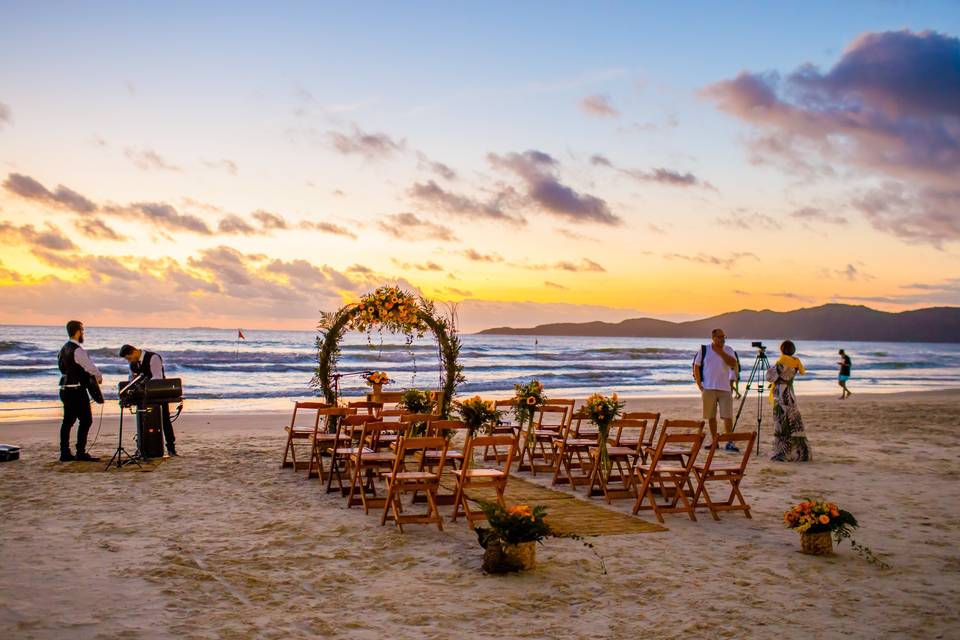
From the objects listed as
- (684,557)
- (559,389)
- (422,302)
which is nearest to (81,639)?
(684,557)

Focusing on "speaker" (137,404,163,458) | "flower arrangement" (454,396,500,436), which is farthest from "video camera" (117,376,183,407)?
"flower arrangement" (454,396,500,436)

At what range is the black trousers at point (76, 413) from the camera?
407 inches

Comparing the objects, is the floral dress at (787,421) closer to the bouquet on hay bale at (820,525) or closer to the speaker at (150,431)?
the bouquet on hay bale at (820,525)

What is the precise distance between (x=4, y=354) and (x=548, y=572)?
41831 millimetres

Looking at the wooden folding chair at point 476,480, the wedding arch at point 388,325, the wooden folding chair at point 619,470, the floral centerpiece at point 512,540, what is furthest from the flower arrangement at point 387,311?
the floral centerpiece at point 512,540

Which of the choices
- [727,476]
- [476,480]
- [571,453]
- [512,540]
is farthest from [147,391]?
[727,476]

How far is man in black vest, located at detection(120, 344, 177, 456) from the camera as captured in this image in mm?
10891

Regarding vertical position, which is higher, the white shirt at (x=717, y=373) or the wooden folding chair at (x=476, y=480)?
the white shirt at (x=717, y=373)

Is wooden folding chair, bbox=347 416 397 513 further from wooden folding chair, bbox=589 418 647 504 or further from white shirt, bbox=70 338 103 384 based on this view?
white shirt, bbox=70 338 103 384

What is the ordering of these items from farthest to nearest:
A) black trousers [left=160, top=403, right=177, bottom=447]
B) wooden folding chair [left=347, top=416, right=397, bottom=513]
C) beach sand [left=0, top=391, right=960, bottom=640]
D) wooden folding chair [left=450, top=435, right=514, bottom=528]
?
black trousers [left=160, top=403, right=177, bottom=447] < wooden folding chair [left=347, top=416, right=397, bottom=513] < wooden folding chair [left=450, top=435, right=514, bottom=528] < beach sand [left=0, top=391, right=960, bottom=640]

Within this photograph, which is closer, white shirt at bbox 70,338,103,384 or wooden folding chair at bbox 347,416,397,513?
wooden folding chair at bbox 347,416,397,513

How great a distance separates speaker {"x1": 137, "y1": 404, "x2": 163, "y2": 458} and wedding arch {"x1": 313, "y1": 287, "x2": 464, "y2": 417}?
2.21m

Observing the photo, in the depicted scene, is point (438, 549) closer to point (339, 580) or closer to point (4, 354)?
point (339, 580)

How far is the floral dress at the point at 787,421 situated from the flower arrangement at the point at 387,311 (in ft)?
16.9
